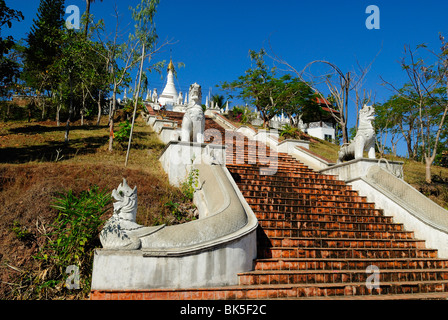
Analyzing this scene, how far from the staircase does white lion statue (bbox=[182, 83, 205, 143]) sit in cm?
165

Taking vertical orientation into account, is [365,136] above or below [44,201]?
above

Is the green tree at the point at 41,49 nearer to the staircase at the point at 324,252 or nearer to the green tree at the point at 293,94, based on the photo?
the green tree at the point at 293,94

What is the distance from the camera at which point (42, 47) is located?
2953cm

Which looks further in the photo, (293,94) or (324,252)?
(293,94)

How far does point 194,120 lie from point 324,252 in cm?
492

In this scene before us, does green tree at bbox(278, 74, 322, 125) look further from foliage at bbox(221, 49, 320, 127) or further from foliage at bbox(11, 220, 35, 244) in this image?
foliage at bbox(11, 220, 35, 244)

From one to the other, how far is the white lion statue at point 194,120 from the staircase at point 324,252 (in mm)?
1651

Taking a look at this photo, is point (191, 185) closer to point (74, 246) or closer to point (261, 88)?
point (74, 246)

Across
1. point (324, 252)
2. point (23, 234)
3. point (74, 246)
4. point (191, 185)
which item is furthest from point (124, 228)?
point (324, 252)

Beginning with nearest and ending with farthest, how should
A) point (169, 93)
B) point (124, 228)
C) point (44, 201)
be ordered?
point (124, 228), point (44, 201), point (169, 93)

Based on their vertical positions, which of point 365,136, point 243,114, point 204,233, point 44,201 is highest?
point 243,114

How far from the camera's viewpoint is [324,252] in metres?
5.82

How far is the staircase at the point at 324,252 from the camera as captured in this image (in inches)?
183

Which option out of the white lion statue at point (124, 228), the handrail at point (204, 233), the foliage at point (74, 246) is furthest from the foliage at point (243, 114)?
the white lion statue at point (124, 228)
